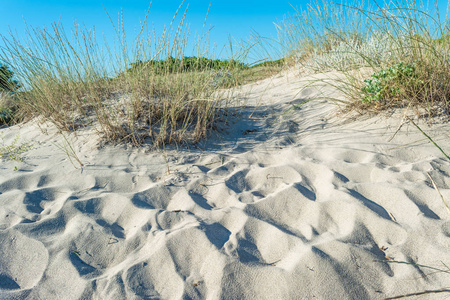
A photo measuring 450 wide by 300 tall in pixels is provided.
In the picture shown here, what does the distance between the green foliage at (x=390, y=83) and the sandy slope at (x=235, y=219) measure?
0.23 meters

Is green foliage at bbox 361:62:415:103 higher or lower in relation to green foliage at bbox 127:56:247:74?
lower

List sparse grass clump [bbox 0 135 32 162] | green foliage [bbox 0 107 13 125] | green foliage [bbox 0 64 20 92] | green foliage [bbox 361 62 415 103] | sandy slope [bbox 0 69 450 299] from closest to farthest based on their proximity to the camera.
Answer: sandy slope [bbox 0 69 450 299] → green foliage [bbox 361 62 415 103] → sparse grass clump [bbox 0 135 32 162] → green foliage [bbox 0 64 20 92] → green foliage [bbox 0 107 13 125]

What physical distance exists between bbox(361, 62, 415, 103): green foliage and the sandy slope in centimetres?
23

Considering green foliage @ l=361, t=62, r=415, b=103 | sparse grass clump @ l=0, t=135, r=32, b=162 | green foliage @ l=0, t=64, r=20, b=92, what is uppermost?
green foliage @ l=0, t=64, r=20, b=92

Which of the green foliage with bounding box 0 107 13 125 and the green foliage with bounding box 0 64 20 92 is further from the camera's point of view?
the green foliage with bounding box 0 107 13 125

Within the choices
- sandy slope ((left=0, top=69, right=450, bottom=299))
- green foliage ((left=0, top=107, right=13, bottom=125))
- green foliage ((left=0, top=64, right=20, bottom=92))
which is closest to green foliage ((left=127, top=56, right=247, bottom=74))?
sandy slope ((left=0, top=69, right=450, bottom=299))

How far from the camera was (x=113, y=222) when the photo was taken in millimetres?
1999

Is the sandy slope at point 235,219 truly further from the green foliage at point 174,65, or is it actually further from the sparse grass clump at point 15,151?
the green foliage at point 174,65

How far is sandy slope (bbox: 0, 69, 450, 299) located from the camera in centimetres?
147

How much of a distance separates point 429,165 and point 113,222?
2198 millimetres

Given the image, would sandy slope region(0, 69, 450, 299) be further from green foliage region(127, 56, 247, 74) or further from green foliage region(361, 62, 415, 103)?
green foliage region(127, 56, 247, 74)

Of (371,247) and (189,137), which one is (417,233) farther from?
(189,137)

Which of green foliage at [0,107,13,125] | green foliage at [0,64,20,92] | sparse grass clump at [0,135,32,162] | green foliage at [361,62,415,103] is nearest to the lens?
green foliage at [361,62,415,103]

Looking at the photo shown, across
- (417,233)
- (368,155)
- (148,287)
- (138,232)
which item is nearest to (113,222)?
(138,232)
